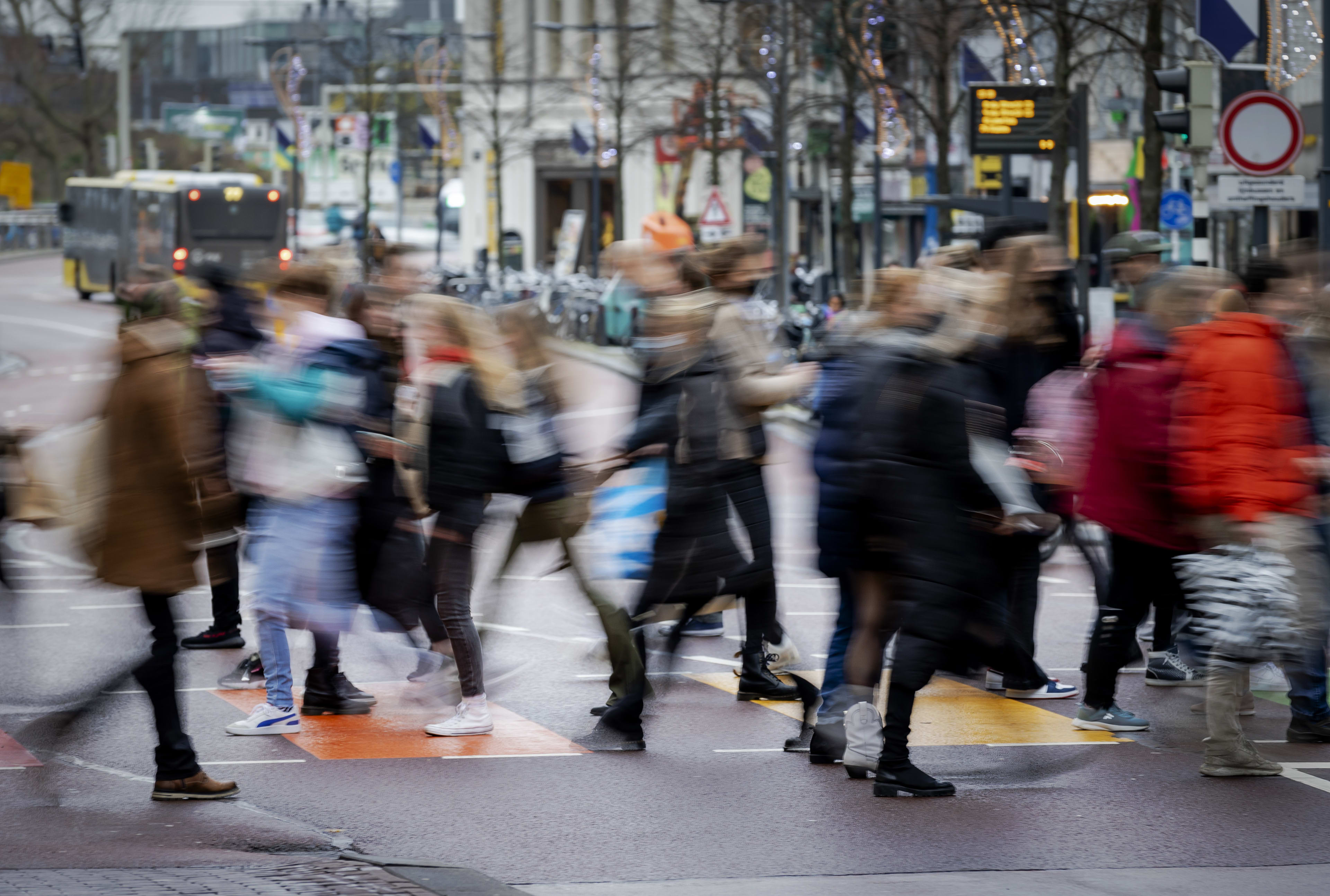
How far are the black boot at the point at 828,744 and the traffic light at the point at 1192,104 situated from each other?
26.8 feet

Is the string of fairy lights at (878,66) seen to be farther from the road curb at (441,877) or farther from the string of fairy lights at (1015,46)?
the road curb at (441,877)

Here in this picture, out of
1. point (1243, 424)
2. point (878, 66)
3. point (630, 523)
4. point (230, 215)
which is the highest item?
point (878, 66)

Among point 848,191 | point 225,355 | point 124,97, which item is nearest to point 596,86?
point 124,97

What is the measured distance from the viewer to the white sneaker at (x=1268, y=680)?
8.84 meters

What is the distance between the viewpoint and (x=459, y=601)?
7.54m

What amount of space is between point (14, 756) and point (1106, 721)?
4413 mm

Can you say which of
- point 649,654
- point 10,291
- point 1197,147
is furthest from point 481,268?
point 649,654

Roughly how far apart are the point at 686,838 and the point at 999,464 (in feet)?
5.93

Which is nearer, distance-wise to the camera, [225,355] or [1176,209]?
[225,355]

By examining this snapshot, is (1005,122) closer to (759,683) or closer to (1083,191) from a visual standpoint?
(1083,191)

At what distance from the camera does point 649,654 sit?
945 cm

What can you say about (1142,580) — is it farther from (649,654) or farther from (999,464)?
(649,654)

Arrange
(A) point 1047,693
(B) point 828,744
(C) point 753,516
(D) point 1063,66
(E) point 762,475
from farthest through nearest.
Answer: (D) point 1063,66
(A) point 1047,693
(E) point 762,475
(C) point 753,516
(B) point 828,744

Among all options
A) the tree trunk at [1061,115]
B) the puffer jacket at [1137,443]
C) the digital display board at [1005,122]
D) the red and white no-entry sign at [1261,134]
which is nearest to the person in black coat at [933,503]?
the puffer jacket at [1137,443]
